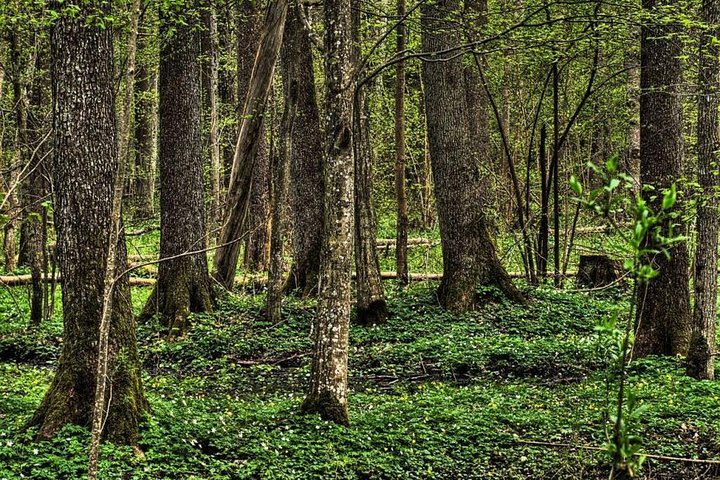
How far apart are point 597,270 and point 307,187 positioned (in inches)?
280

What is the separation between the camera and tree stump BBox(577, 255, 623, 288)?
55.7ft

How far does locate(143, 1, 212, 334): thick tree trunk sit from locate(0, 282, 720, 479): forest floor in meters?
0.71

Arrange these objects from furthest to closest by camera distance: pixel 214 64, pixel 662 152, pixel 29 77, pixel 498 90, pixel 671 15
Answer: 1. pixel 498 90
2. pixel 214 64
3. pixel 29 77
4. pixel 662 152
5. pixel 671 15

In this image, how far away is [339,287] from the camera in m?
7.79

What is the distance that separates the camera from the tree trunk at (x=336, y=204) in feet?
25.5

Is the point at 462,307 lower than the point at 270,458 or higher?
higher

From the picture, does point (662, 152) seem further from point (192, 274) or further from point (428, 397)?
point (192, 274)

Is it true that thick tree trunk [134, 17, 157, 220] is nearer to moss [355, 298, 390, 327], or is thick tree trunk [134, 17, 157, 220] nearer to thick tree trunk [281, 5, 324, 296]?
thick tree trunk [281, 5, 324, 296]

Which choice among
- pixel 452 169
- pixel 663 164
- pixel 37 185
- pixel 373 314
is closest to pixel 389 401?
pixel 373 314

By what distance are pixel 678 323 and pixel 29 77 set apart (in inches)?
420

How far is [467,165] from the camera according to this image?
14.4 meters

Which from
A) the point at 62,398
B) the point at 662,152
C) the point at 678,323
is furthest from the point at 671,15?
the point at 62,398

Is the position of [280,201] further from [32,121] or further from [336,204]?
[336,204]

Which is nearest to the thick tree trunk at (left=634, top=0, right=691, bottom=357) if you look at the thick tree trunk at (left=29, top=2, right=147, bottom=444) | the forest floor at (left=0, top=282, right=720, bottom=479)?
the forest floor at (left=0, top=282, right=720, bottom=479)
